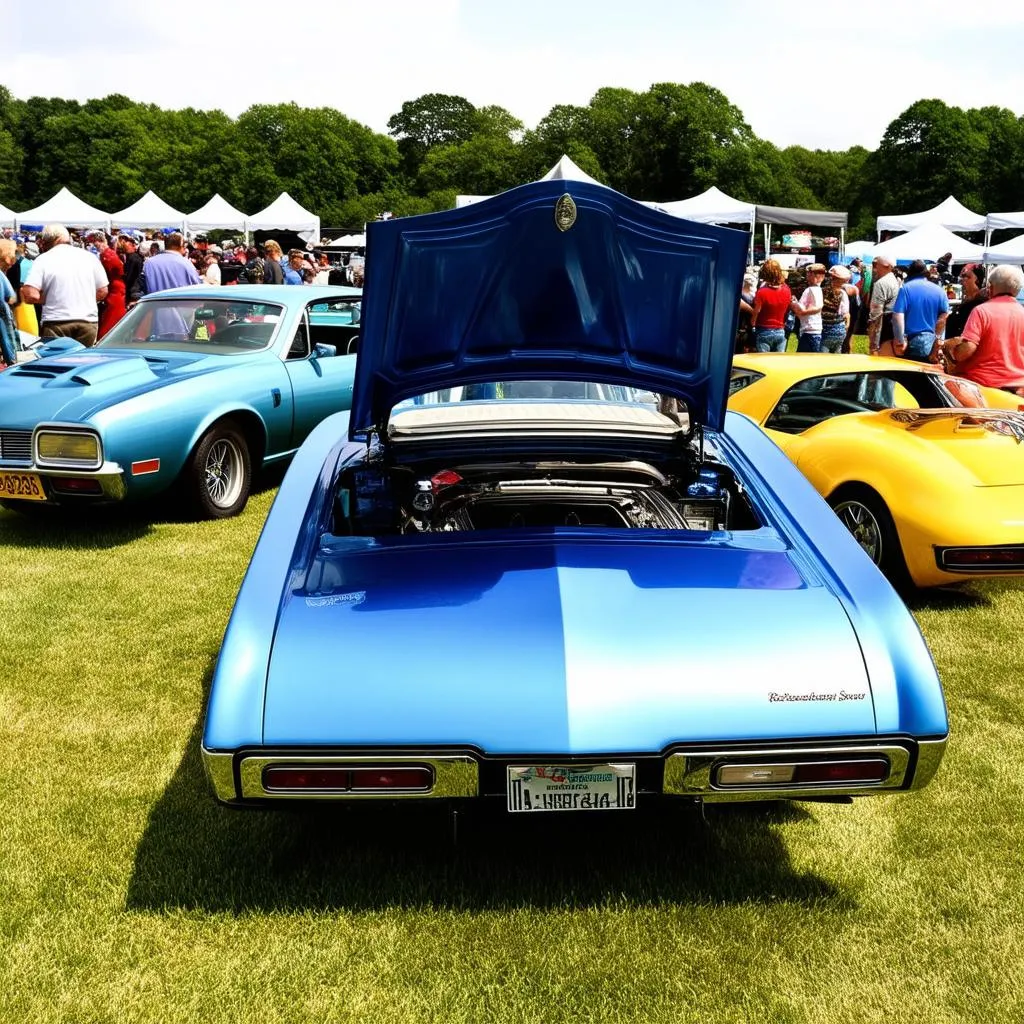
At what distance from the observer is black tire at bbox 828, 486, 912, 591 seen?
498 centimetres

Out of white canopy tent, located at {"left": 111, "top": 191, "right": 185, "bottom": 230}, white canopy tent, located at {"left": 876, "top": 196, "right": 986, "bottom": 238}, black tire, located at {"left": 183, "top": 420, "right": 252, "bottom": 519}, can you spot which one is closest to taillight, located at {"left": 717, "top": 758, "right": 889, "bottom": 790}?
black tire, located at {"left": 183, "top": 420, "right": 252, "bottom": 519}

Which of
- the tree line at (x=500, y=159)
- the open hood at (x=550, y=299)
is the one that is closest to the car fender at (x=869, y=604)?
the open hood at (x=550, y=299)

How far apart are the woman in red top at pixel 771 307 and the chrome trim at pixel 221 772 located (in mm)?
9266

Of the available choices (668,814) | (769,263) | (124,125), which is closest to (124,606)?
(668,814)

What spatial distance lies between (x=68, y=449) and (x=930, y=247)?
22884 mm

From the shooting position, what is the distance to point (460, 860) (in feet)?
8.98

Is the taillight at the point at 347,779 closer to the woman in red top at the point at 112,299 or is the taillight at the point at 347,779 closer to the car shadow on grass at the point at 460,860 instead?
the car shadow on grass at the point at 460,860

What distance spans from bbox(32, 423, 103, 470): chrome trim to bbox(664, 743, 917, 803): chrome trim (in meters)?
4.48

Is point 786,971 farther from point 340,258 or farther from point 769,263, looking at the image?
point 340,258

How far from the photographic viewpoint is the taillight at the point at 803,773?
227 centimetres

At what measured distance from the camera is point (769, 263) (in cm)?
1043

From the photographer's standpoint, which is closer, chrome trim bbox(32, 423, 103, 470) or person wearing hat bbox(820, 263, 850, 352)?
chrome trim bbox(32, 423, 103, 470)

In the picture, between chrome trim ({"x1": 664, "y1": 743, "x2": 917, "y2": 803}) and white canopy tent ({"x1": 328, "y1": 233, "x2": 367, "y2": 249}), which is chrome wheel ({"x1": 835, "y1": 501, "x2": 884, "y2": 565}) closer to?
chrome trim ({"x1": 664, "y1": 743, "x2": 917, "y2": 803})

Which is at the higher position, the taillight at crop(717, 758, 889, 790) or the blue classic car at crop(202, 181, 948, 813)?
the blue classic car at crop(202, 181, 948, 813)
